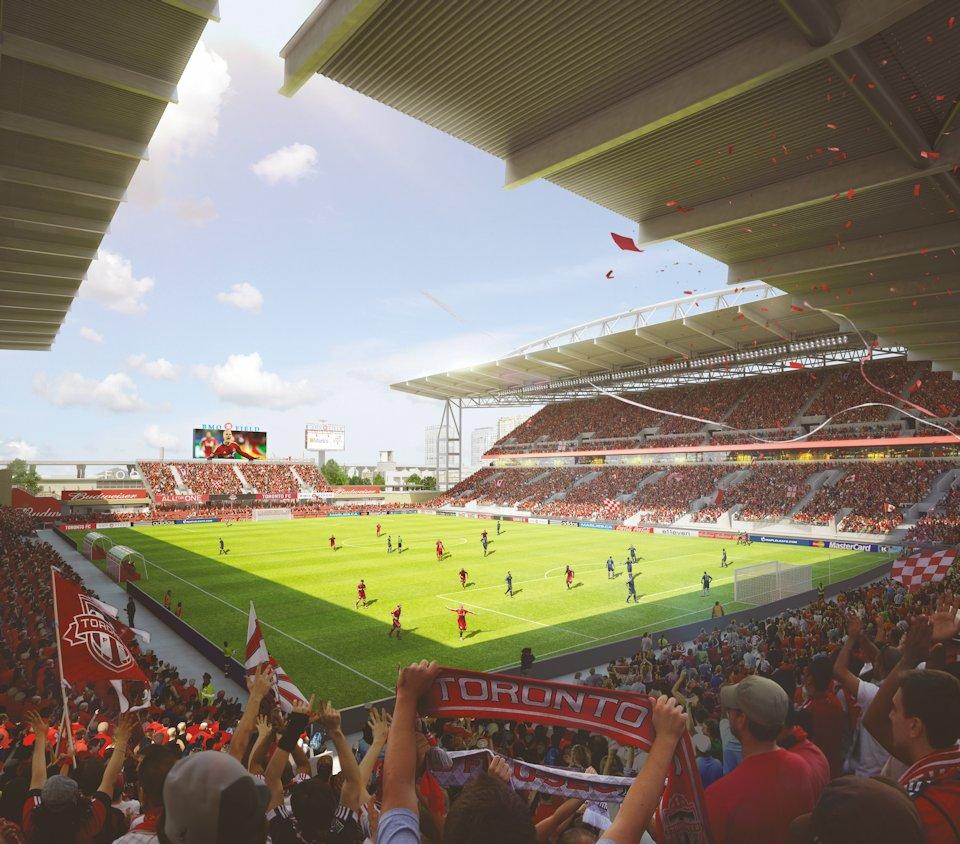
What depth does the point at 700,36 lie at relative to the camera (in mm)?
8297

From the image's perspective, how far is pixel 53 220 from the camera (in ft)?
49.6

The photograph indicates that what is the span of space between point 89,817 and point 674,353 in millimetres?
50880

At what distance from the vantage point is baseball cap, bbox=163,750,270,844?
1.88 metres

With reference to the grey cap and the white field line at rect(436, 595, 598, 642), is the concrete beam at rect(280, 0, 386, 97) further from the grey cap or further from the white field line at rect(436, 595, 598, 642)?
the white field line at rect(436, 595, 598, 642)

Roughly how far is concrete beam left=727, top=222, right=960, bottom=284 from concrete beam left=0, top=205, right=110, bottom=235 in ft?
53.9

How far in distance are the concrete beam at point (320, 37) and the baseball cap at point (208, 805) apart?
7162 mm

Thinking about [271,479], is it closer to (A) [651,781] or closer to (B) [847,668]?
(B) [847,668]

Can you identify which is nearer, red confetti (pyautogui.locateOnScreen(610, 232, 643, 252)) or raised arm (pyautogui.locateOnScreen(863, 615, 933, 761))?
raised arm (pyautogui.locateOnScreen(863, 615, 933, 761))

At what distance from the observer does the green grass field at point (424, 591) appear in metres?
18.0

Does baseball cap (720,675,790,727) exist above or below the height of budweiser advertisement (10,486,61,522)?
above

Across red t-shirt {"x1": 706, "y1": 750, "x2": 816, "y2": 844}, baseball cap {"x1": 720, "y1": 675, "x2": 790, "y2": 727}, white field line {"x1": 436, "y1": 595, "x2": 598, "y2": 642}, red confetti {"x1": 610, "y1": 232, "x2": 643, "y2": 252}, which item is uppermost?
red confetti {"x1": 610, "y1": 232, "x2": 643, "y2": 252}

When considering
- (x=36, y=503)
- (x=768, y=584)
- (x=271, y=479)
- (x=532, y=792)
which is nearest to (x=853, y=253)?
(x=768, y=584)

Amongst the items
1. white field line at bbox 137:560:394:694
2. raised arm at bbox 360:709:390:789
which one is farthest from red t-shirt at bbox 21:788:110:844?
white field line at bbox 137:560:394:694

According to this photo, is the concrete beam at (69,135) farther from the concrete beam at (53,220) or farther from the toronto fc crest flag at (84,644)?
the toronto fc crest flag at (84,644)
